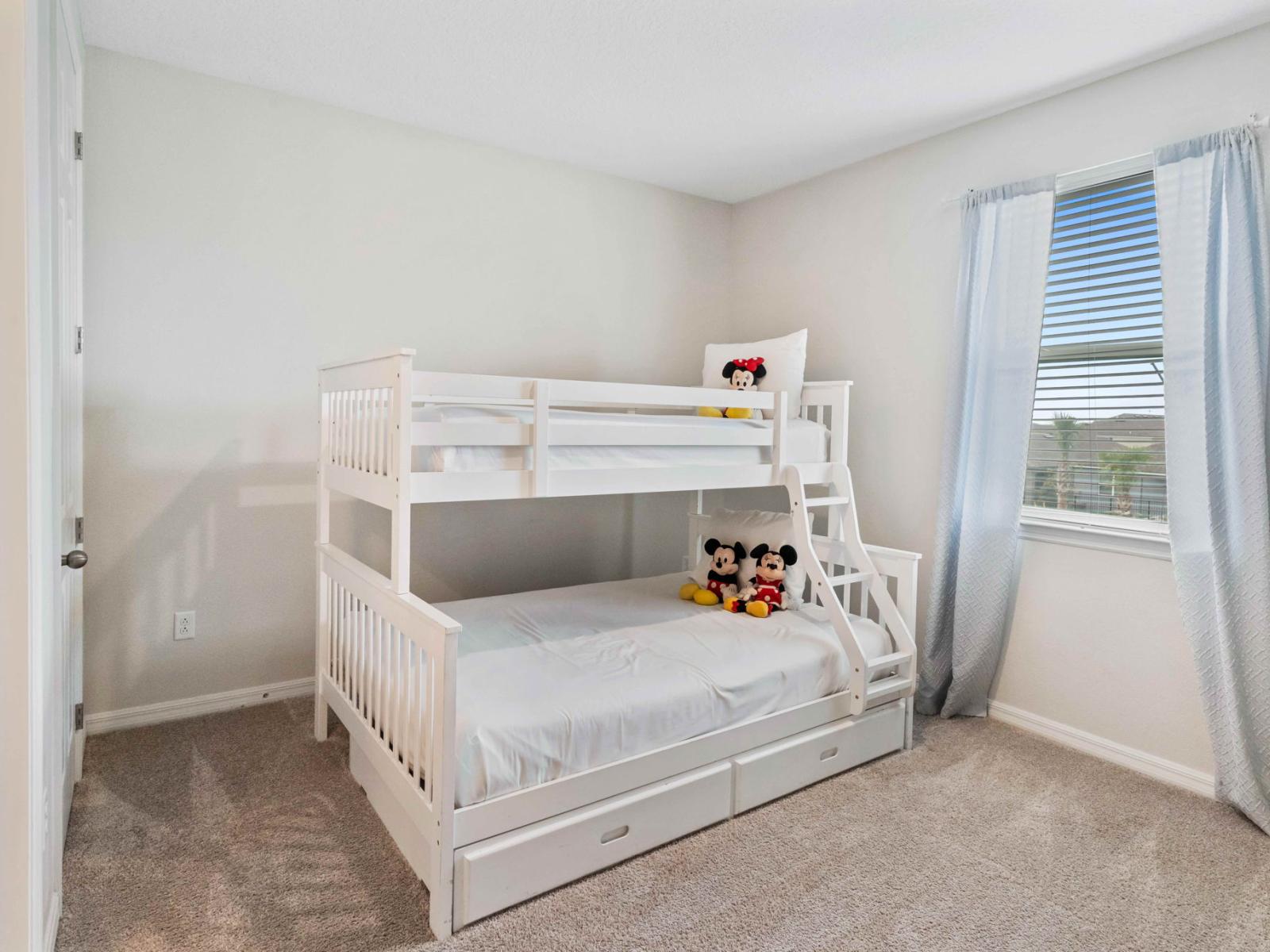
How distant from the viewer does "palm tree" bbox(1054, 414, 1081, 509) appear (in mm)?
2723

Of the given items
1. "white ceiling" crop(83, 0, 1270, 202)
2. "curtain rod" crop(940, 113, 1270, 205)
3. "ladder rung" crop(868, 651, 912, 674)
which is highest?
"white ceiling" crop(83, 0, 1270, 202)

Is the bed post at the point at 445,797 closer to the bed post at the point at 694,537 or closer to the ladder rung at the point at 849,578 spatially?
the ladder rung at the point at 849,578

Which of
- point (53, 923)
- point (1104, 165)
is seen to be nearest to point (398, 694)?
point (53, 923)

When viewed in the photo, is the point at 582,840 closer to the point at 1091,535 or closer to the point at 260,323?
the point at 1091,535

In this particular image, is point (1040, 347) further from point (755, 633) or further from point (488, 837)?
point (488, 837)

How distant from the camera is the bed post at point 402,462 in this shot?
72.6 inches

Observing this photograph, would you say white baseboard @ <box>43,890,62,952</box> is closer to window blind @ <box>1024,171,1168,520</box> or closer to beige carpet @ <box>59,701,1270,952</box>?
beige carpet @ <box>59,701,1270,952</box>

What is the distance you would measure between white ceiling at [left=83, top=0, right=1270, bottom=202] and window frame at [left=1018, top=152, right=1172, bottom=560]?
1.05 feet

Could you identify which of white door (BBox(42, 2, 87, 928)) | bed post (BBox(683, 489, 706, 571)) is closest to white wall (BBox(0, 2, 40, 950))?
white door (BBox(42, 2, 87, 928))

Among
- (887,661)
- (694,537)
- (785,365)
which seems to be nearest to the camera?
(887,661)

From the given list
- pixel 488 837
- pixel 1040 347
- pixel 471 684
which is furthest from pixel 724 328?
pixel 488 837

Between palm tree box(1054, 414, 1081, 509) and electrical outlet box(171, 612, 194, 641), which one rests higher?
palm tree box(1054, 414, 1081, 509)

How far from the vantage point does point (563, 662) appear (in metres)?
2.20

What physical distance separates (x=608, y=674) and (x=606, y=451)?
651 millimetres
